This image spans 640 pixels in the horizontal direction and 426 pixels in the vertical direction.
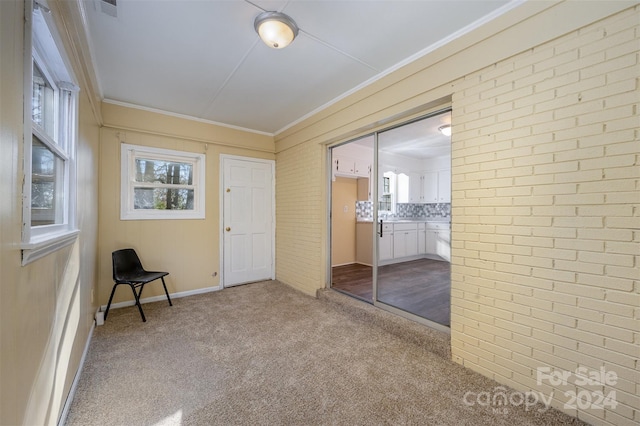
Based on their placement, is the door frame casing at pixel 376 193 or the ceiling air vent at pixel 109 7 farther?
the door frame casing at pixel 376 193

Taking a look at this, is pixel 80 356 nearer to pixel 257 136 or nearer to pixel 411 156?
pixel 257 136

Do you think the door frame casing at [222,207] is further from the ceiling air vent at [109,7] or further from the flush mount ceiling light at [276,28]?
the flush mount ceiling light at [276,28]

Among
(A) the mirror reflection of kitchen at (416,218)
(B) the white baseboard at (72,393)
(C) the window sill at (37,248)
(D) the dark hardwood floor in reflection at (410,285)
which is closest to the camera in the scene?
(C) the window sill at (37,248)

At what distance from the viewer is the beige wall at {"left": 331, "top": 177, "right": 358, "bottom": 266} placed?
5.36 metres

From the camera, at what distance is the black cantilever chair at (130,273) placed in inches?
114

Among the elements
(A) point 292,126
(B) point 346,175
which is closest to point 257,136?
(A) point 292,126

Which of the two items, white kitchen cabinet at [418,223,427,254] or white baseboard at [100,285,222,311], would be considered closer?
white baseboard at [100,285,222,311]

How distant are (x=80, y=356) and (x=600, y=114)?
3969mm

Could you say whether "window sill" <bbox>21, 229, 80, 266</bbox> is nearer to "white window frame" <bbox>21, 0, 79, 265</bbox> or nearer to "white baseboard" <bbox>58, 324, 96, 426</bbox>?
"white window frame" <bbox>21, 0, 79, 265</bbox>

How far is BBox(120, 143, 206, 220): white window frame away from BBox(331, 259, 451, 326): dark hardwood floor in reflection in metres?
2.50

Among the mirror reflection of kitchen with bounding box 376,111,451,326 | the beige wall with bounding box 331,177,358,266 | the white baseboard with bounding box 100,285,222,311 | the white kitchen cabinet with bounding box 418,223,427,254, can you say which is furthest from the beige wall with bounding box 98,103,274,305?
the white kitchen cabinet with bounding box 418,223,427,254

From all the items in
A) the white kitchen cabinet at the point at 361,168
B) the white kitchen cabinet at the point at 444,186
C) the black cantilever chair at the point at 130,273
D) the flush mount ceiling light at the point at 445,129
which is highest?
the flush mount ceiling light at the point at 445,129

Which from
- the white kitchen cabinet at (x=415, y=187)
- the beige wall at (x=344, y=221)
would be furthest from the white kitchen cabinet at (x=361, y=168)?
the white kitchen cabinet at (x=415, y=187)

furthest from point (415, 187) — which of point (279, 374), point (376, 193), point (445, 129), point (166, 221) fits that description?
point (166, 221)
